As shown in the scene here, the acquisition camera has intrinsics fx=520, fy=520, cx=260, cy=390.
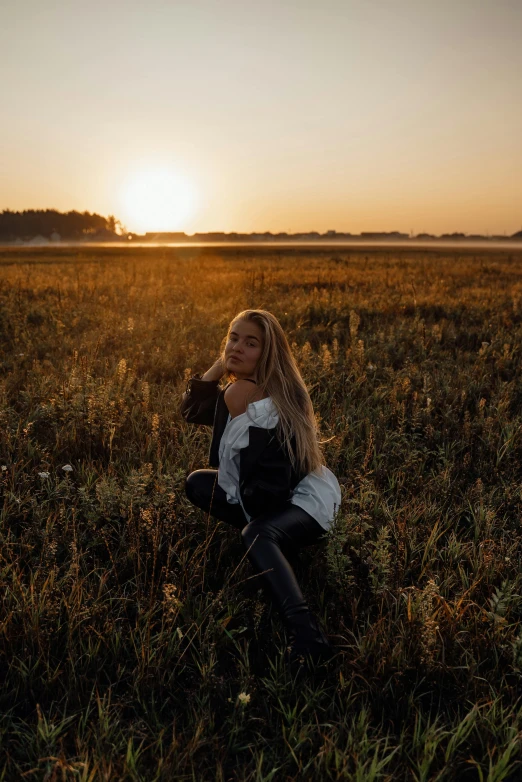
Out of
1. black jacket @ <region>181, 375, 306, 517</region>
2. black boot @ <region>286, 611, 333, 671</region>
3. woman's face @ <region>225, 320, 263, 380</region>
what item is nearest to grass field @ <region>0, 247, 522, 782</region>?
black boot @ <region>286, 611, 333, 671</region>

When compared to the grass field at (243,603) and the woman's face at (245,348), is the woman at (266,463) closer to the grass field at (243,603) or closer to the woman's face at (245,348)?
the woman's face at (245,348)

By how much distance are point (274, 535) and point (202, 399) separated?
100 centimetres

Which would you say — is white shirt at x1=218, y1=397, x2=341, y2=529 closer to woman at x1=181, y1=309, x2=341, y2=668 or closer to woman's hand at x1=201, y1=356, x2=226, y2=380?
woman at x1=181, y1=309, x2=341, y2=668

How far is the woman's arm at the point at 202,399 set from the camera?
120 inches

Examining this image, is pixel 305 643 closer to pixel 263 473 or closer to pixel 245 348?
pixel 263 473

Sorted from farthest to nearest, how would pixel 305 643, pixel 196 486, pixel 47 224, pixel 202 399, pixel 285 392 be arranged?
pixel 47 224
pixel 202 399
pixel 196 486
pixel 285 392
pixel 305 643

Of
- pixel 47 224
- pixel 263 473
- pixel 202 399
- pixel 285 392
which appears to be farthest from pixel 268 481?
pixel 47 224

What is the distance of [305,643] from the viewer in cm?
206


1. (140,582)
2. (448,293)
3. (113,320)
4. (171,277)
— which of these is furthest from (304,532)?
(171,277)

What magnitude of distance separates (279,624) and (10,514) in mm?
1606

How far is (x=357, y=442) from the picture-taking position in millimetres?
4082

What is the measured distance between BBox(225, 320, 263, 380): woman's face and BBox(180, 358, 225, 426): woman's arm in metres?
0.38

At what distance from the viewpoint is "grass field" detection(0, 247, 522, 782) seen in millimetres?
1759

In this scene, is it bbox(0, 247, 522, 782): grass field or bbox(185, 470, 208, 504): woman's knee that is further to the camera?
bbox(185, 470, 208, 504): woman's knee
